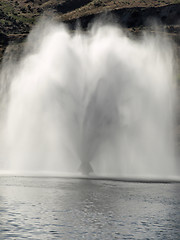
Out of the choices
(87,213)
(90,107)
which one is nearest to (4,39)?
(90,107)

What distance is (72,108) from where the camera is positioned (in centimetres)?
7100

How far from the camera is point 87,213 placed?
31219 millimetres

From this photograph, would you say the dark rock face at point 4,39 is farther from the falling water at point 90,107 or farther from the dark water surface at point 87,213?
the dark water surface at point 87,213

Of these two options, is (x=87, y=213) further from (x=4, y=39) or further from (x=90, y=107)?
(x=4, y=39)

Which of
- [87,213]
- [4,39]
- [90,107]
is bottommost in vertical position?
[87,213]

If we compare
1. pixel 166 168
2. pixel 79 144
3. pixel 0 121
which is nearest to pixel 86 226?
pixel 79 144

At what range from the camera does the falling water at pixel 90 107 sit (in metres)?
70.2

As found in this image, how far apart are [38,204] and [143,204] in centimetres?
893

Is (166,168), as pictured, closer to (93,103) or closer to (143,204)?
(93,103)

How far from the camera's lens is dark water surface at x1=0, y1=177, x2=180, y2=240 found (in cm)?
2472

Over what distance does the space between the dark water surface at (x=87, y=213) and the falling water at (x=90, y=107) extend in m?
24.7

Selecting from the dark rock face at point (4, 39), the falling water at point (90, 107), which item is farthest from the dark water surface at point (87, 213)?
the dark rock face at point (4, 39)

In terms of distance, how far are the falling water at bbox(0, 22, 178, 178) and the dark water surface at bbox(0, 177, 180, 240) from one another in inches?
971

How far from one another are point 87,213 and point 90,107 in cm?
3854
